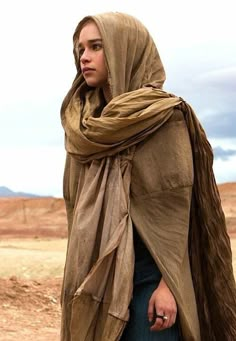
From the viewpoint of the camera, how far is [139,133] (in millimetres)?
2543

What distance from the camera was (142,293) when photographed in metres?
2.56

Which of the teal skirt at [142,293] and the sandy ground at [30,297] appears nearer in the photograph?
the teal skirt at [142,293]

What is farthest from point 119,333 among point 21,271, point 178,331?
point 21,271

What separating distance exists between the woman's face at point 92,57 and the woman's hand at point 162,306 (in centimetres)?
69

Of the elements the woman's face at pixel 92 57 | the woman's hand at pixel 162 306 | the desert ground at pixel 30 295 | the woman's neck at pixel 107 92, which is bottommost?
the desert ground at pixel 30 295

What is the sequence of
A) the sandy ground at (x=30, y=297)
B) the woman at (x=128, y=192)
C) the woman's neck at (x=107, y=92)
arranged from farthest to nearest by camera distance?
the sandy ground at (x=30, y=297)
the woman's neck at (x=107, y=92)
the woman at (x=128, y=192)

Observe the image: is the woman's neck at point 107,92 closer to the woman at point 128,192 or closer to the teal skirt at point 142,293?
the woman at point 128,192

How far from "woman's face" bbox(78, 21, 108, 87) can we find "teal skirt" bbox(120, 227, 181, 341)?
21.1 inches

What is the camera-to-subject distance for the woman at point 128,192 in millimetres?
2508

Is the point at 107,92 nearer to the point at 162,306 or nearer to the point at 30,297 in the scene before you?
the point at 162,306

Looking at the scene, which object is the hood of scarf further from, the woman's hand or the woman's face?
the woman's hand

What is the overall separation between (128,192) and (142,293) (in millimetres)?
327

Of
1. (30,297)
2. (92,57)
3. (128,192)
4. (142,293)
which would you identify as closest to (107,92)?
(92,57)

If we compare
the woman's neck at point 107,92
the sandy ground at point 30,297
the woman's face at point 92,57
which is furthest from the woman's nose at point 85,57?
the sandy ground at point 30,297
